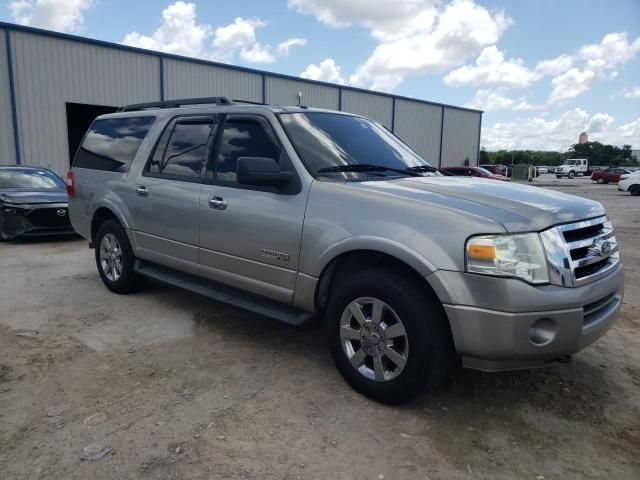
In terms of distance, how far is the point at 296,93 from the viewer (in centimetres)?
2256

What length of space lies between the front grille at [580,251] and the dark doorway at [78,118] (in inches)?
691

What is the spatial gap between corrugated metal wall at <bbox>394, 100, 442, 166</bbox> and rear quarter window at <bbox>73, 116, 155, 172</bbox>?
23517mm

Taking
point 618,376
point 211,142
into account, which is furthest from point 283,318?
point 618,376

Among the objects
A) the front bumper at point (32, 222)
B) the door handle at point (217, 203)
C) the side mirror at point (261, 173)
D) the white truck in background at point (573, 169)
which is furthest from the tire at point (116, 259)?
the white truck in background at point (573, 169)

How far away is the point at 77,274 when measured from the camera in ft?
21.1

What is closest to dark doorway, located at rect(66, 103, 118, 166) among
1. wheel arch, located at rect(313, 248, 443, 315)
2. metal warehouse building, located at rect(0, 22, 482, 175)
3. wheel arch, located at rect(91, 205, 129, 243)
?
metal warehouse building, located at rect(0, 22, 482, 175)

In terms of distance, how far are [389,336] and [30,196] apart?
320 inches

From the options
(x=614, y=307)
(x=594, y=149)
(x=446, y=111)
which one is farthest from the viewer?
(x=594, y=149)

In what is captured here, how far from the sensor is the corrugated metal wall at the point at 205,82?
18.3 meters

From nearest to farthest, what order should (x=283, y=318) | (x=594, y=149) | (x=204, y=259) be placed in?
1. (x=283, y=318)
2. (x=204, y=259)
3. (x=594, y=149)

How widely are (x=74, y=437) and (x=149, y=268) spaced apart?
247cm

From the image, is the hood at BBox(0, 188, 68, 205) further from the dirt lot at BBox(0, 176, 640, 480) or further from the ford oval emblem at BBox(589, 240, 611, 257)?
the ford oval emblem at BBox(589, 240, 611, 257)

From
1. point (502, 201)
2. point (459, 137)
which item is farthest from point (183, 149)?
point (459, 137)

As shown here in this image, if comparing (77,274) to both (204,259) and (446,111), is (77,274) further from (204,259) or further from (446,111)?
(446,111)
